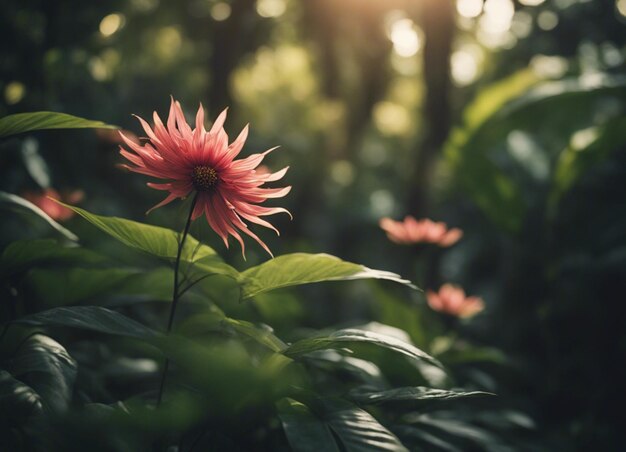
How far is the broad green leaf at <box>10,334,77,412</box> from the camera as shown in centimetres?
89

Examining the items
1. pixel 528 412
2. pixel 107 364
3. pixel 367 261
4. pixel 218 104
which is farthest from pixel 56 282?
pixel 367 261

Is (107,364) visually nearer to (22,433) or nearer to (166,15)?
(22,433)

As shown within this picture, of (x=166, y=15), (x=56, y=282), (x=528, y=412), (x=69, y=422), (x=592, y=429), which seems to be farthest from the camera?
(x=166, y=15)

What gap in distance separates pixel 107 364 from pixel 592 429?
185cm

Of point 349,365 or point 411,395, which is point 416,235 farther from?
point 411,395

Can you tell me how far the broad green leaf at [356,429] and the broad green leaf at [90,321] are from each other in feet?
1.05

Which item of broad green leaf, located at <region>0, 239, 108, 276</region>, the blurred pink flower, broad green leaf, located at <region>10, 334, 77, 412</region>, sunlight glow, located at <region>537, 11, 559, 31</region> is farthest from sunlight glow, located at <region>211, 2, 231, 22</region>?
sunlight glow, located at <region>537, 11, 559, 31</region>

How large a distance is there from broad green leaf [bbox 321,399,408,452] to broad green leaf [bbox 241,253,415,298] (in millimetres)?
217

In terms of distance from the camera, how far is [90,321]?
899 millimetres

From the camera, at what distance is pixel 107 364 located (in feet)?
5.05

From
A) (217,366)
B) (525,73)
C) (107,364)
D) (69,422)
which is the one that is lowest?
(69,422)

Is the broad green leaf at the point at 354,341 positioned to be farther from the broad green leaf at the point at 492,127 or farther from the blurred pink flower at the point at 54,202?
the broad green leaf at the point at 492,127

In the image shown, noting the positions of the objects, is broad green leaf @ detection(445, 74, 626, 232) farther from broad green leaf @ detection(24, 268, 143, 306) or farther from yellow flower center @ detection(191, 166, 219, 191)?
yellow flower center @ detection(191, 166, 219, 191)

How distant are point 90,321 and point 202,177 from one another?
34cm
